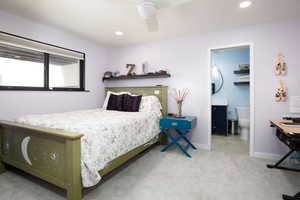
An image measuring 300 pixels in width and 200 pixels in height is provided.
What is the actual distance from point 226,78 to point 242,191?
134 inches

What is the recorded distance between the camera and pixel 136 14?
2.28 m

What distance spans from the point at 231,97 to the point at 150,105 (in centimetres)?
271

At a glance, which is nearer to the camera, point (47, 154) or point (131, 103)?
point (47, 154)

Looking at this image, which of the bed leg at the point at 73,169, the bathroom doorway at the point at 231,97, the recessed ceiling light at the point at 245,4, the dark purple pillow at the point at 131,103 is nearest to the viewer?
the bed leg at the point at 73,169

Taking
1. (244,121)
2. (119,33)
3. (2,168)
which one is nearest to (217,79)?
(244,121)

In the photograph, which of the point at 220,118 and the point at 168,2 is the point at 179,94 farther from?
the point at 168,2

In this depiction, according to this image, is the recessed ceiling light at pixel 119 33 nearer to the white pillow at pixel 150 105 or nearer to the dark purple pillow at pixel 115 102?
the dark purple pillow at pixel 115 102

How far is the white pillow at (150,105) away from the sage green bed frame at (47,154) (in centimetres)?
97

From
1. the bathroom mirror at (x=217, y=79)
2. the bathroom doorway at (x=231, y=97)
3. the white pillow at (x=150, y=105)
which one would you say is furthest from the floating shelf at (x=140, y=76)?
the bathroom mirror at (x=217, y=79)

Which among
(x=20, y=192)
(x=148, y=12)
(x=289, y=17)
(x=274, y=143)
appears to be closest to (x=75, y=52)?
(x=148, y=12)

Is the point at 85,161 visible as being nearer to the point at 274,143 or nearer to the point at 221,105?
the point at 274,143

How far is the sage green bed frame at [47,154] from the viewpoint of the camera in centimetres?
131

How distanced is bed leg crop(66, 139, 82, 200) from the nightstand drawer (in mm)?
1633

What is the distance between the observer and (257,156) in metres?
2.57
